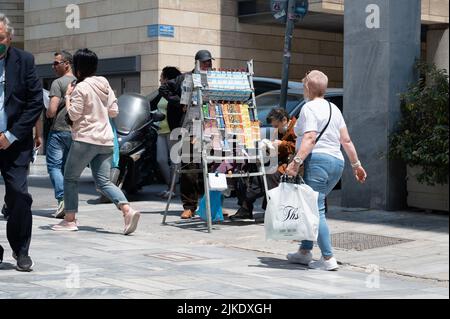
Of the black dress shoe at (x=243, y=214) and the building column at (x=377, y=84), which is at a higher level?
the building column at (x=377, y=84)

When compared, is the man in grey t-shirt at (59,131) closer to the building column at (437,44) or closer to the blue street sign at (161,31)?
the blue street sign at (161,31)

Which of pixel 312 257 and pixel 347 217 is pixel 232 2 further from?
pixel 312 257

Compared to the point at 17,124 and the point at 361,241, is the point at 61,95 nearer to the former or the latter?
the point at 17,124

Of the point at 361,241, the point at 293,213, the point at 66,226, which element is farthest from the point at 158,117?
the point at 293,213

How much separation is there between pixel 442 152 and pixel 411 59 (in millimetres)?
1650

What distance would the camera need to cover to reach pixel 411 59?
11.4 meters

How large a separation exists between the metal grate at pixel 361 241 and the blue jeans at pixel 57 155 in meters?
3.25

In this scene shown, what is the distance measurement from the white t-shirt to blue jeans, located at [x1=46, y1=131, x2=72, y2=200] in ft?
12.6

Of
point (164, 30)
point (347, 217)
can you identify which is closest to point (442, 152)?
→ point (347, 217)

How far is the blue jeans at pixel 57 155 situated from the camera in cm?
1079

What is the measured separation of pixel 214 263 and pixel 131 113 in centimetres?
599

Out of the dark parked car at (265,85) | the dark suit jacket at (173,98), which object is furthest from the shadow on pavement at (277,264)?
the dark parked car at (265,85)

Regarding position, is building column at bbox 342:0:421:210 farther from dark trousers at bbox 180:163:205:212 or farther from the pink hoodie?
the pink hoodie
